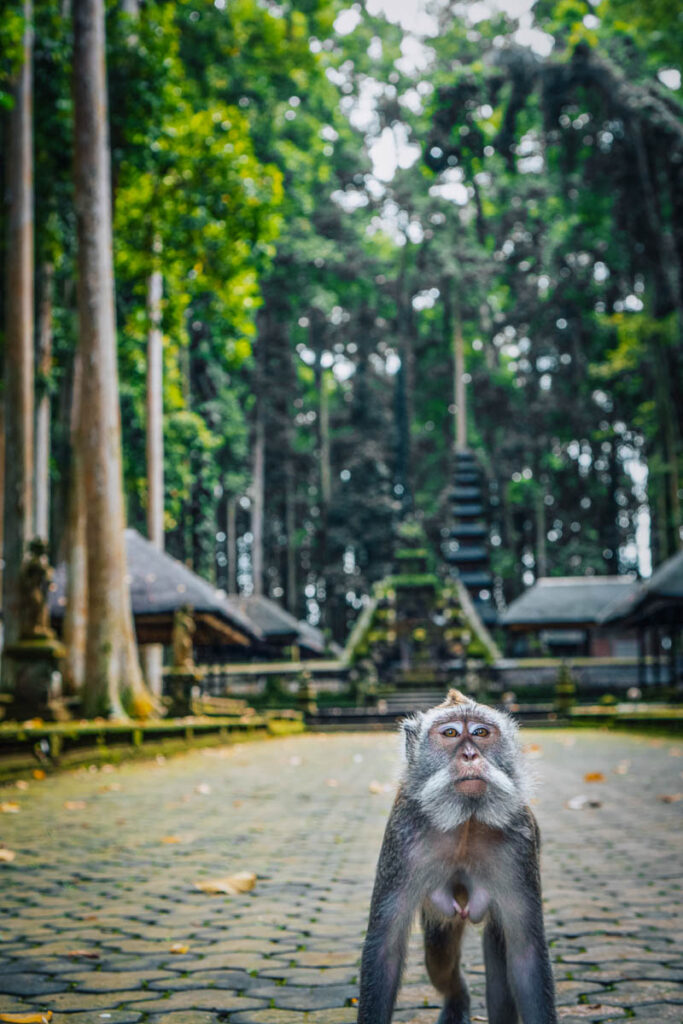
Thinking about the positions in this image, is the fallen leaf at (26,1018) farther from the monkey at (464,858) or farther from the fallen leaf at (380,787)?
the fallen leaf at (380,787)

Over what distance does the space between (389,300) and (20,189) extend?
37.1 m

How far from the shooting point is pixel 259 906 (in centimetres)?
466

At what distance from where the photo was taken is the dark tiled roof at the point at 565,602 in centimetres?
3312

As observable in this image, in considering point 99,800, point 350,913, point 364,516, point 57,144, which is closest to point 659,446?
point 364,516

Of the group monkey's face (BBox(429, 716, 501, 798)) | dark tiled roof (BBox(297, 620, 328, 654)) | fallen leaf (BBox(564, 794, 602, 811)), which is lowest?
fallen leaf (BBox(564, 794, 602, 811))

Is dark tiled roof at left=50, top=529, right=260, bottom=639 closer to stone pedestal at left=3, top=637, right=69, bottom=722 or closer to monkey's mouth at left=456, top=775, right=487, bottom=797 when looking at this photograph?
stone pedestal at left=3, top=637, right=69, bottom=722

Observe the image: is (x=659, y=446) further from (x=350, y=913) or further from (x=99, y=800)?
(x=350, y=913)

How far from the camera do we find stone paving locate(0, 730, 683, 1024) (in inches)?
126

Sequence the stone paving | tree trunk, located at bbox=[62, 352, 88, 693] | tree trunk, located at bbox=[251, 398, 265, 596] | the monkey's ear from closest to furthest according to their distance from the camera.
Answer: the monkey's ear < the stone paving < tree trunk, located at bbox=[62, 352, 88, 693] < tree trunk, located at bbox=[251, 398, 265, 596]

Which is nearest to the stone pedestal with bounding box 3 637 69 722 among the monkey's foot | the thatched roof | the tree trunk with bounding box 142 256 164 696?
the tree trunk with bounding box 142 256 164 696

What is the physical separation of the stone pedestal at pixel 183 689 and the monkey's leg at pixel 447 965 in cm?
1558

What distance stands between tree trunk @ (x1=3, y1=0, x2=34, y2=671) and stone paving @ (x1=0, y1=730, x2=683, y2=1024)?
6732 millimetres

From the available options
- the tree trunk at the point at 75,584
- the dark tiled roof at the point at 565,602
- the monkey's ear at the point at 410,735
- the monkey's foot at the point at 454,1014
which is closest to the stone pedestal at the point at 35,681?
the tree trunk at the point at 75,584

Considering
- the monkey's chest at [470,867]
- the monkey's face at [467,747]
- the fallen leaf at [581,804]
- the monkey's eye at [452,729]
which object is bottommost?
the fallen leaf at [581,804]
